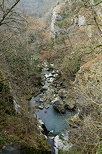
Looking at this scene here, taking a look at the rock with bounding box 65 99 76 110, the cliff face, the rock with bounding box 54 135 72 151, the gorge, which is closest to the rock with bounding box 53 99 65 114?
the gorge

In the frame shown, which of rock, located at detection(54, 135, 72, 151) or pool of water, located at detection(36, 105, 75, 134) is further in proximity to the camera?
pool of water, located at detection(36, 105, 75, 134)

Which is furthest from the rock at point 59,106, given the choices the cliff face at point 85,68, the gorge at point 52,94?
the cliff face at point 85,68

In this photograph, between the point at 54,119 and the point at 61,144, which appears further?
the point at 54,119

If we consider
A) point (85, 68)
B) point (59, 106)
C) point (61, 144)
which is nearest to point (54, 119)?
point (59, 106)

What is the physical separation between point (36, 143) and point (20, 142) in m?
1.76

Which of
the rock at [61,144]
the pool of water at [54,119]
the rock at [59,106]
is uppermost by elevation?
the rock at [59,106]

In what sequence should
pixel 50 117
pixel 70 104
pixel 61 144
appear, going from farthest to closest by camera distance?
1. pixel 70 104
2. pixel 50 117
3. pixel 61 144

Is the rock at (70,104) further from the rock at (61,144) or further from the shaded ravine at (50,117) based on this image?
the rock at (61,144)

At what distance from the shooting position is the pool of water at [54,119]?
1740cm

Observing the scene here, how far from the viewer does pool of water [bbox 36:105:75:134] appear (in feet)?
57.1

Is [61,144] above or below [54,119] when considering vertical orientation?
below

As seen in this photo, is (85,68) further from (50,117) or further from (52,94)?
(52,94)

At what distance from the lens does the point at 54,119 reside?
18906mm

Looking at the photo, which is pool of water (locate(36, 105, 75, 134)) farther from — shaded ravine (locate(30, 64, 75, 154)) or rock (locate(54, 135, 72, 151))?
rock (locate(54, 135, 72, 151))
